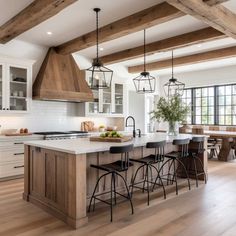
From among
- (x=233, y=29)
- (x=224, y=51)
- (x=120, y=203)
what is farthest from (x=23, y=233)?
(x=224, y=51)

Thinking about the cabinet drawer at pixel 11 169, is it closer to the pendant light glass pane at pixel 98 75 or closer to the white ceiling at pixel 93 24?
the pendant light glass pane at pixel 98 75

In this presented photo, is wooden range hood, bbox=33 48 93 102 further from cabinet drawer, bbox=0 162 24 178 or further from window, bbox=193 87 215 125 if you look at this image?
window, bbox=193 87 215 125

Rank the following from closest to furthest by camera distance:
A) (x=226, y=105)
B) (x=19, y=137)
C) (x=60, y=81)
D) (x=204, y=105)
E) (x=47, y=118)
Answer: (x=19, y=137) → (x=60, y=81) → (x=47, y=118) → (x=226, y=105) → (x=204, y=105)

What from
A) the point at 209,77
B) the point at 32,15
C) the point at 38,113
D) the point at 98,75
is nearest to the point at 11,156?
the point at 38,113

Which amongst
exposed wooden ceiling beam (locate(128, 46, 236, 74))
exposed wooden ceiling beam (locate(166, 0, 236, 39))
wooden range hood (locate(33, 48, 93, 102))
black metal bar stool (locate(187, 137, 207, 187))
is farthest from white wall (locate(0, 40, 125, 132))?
exposed wooden ceiling beam (locate(166, 0, 236, 39))

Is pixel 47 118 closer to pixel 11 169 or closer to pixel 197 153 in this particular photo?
pixel 11 169

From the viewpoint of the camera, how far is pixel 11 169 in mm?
4949

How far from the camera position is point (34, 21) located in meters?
3.87

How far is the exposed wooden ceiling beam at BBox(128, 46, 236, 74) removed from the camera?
6148 millimetres

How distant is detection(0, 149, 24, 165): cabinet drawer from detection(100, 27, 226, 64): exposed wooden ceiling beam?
335 cm

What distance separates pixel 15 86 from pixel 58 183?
3014 mm

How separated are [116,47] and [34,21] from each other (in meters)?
2.62

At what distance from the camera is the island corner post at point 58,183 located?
2.90 meters

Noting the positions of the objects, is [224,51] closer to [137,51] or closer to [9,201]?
[137,51]
